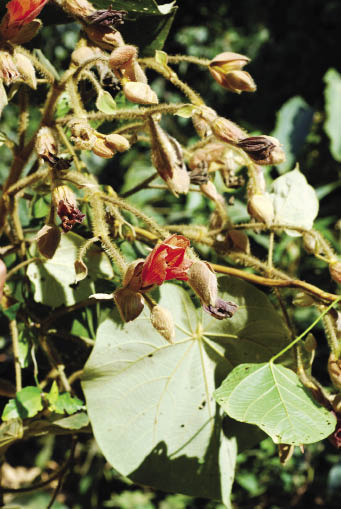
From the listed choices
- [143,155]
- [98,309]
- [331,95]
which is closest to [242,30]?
[143,155]

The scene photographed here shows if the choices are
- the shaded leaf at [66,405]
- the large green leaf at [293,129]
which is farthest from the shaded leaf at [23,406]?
the large green leaf at [293,129]

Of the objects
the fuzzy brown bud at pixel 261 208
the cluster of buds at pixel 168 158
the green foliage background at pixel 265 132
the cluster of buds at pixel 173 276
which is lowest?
the green foliage background at pixel 265 132

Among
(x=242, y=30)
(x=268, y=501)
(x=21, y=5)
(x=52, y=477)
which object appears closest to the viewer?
(x=21, y=5)

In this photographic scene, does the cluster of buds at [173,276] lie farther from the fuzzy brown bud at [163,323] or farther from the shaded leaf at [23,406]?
the shaded leaf at [23,406]

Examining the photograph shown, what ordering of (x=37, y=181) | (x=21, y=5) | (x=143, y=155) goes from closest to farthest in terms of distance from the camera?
(x=21, y=5) < (x=37, y=181) < (x=143, y=155)

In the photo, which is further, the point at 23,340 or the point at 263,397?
the point at 23,340

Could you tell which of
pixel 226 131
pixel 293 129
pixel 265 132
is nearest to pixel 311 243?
pixel 226 131

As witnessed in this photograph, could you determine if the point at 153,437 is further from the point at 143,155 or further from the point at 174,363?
the point at 143,155
